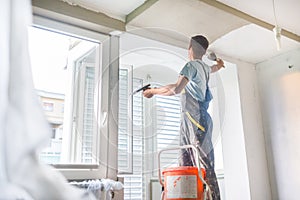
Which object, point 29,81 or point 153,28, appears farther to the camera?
point 153,28

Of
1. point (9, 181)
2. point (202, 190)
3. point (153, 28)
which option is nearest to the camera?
point (9, 181)

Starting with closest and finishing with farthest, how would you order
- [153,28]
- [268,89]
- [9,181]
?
[9,181] → [153,28] → [268,89]

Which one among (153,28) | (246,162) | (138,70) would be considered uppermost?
(153,28)

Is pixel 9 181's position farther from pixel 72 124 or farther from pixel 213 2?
pixel 213 2

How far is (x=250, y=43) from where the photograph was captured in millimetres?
1731

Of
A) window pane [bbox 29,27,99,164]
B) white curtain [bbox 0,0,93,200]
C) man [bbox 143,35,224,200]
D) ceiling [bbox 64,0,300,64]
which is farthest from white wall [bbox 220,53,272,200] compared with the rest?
white curtain [bbox 0,0,93,200]

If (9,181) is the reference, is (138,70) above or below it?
above

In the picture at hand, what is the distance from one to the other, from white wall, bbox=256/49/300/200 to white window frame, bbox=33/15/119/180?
1011mm

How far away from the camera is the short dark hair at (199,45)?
1.44 metres

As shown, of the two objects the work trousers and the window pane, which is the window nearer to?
the window pane

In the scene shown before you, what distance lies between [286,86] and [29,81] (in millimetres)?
1638

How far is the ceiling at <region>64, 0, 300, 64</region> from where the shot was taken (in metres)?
1.39

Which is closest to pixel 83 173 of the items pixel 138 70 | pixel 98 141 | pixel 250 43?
pixel 98 141

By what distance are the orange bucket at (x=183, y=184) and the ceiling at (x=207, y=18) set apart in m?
0.61
